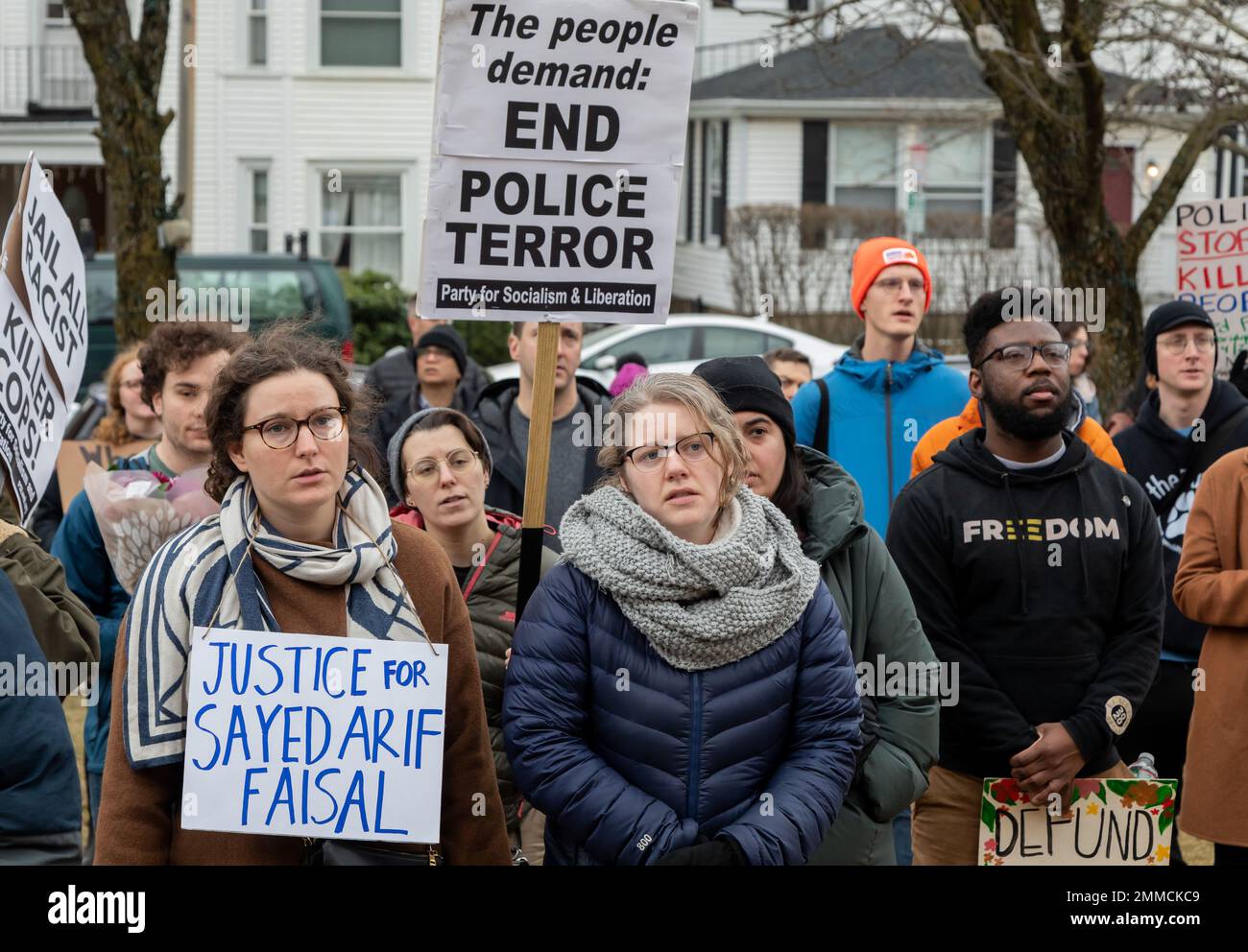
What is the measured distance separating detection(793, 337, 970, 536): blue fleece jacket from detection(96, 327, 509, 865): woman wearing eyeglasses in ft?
8.99

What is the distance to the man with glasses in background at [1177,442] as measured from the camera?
6180mm

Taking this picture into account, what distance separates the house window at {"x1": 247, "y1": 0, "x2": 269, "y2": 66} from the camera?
2648cm

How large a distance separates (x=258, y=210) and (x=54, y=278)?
76.4 feet

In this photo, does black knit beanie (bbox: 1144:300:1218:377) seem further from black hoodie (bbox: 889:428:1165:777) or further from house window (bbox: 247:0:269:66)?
house window (bbox: 247:0:269:66)

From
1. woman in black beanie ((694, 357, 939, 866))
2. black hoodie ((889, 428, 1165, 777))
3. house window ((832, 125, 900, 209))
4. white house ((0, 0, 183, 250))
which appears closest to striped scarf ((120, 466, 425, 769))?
woman in black beanie ((694, 357, 939, 866))

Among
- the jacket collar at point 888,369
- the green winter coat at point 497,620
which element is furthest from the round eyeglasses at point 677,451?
the jacket collar at point 888,369

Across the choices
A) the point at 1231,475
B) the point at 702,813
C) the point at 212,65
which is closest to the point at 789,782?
the point at 702,813

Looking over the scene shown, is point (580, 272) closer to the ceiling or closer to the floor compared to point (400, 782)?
closer to the ceiling

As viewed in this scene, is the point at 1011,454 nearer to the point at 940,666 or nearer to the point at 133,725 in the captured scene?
the point at 940,666

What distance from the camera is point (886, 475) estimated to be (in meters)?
6.22

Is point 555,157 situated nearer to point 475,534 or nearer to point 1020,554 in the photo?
point 475,534

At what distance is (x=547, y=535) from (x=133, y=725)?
2450mm

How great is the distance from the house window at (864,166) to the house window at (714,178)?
212 centimetres

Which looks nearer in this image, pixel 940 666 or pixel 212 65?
pixel 940 666
